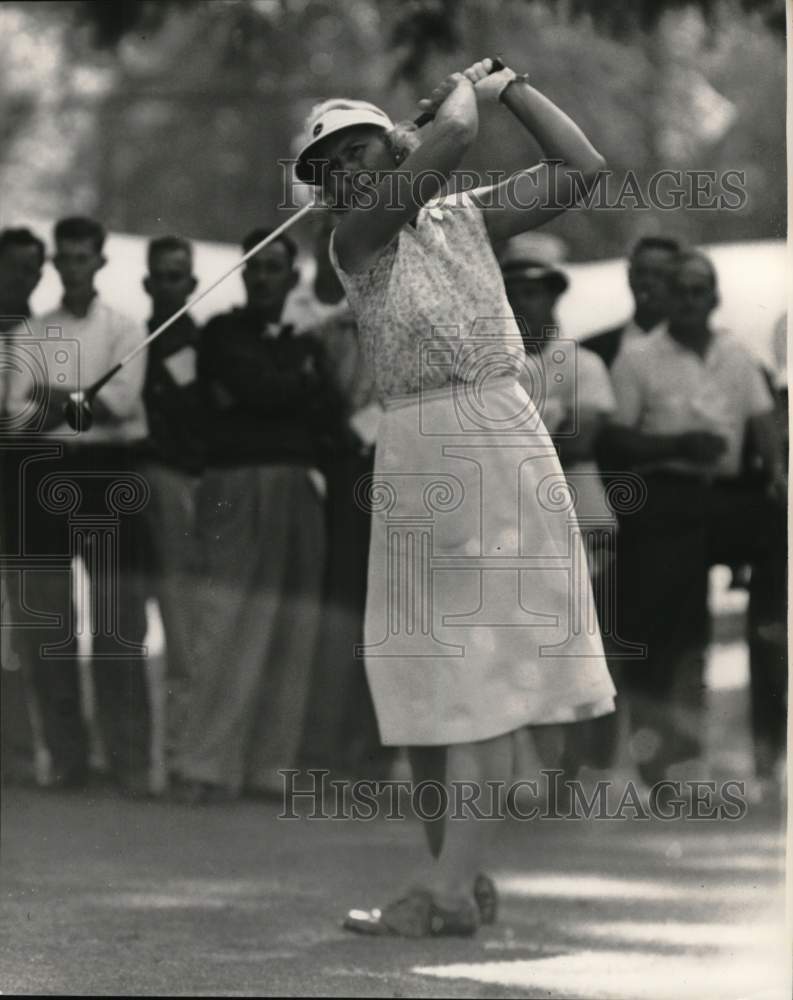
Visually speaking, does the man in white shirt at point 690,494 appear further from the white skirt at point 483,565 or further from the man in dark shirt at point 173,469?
the man in dark shirt at point 173,469

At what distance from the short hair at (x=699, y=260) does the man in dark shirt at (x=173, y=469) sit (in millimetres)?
1040

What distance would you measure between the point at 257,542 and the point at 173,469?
24 centimetres

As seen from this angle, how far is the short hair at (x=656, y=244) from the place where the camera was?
14.9 ft

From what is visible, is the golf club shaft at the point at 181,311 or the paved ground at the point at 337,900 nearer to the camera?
the paved ground at the point at 337,900

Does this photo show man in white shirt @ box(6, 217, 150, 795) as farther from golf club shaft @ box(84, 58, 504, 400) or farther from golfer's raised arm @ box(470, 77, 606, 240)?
golfer's raised arm @ box(470, 77, 606, 240)

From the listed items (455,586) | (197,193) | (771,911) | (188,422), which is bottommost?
(771,911)

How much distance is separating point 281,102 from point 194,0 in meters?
0.28

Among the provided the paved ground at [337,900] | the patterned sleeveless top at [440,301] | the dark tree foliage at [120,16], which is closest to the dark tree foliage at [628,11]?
the patterned sleeveless top at [440,301]

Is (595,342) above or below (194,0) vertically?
below

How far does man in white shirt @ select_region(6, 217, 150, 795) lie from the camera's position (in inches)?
181

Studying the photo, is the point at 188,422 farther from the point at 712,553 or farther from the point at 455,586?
the point at 712,553

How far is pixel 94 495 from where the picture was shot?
4.63 m

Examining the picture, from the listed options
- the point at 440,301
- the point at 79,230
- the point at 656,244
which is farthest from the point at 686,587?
the point at 79,230

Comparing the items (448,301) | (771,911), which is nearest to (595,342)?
(448,301)
